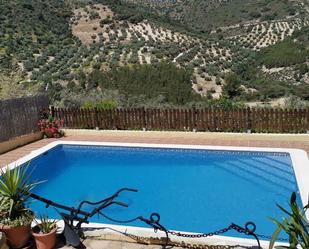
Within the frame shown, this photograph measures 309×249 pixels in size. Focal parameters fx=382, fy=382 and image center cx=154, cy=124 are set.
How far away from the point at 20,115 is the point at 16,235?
8.75 metres

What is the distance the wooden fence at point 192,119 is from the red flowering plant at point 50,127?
1.58 feet

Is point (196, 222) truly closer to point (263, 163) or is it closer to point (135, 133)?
point (263, 163)

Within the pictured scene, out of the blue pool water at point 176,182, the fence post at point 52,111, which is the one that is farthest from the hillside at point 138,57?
the blue pool water at point 176,182

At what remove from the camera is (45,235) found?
5.54 metres

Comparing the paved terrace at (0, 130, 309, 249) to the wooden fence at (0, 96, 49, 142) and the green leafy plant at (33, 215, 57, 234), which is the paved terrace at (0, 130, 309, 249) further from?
the green leafy plant at (33, 215, 57, 234)

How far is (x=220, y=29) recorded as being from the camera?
82438mm

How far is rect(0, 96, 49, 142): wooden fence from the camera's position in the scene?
12898mm

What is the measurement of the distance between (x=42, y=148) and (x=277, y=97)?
1223 inches

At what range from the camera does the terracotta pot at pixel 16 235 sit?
18.1 feet

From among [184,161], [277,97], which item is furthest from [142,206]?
[277,97]

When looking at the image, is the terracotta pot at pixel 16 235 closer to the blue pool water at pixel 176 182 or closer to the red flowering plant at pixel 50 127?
the blue pool water at pixel 176 182

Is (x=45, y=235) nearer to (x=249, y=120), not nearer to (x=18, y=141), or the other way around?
(x=18, y=141)

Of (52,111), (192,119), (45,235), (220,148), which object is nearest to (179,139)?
(192,119)

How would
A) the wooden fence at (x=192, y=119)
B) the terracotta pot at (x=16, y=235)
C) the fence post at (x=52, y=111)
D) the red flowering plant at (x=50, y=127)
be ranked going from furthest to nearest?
1. the fence post at (x=52, y=111)
2. the red flowering plant at (x=50, y=127)
3. the wooden fence at (x=192, y=119)
4. the terracotta pot at (x=16, y=235)
